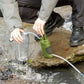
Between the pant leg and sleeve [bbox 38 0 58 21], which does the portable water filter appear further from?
the pant leg

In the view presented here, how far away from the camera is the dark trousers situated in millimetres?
3352

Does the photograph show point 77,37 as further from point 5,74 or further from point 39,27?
point 5,74

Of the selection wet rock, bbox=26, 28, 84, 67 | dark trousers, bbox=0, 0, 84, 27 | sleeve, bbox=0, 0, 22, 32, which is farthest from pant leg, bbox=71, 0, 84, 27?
sleeve, bbox=0, 0, 22, 32

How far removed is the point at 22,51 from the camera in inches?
151


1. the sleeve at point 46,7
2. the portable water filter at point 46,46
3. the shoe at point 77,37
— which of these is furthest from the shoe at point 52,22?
the sleeve at point 46,7

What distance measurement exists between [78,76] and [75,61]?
303mm

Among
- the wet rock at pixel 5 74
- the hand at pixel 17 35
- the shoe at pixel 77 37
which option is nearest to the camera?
the hand at pixel 17 35

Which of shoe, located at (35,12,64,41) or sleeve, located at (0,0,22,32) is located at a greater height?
sleeve, located at (0,0,22,32)

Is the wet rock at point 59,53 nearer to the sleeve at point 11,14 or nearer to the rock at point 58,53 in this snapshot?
the rock at point 58,53

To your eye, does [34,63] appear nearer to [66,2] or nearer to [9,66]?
[9,66]

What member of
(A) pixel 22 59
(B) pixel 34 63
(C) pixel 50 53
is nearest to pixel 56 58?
(C) pixel 50 53

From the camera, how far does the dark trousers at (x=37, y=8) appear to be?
3.35 m

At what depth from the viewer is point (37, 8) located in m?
3.96

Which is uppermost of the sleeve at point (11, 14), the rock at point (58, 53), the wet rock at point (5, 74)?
the sleeve at point (11, 14)
